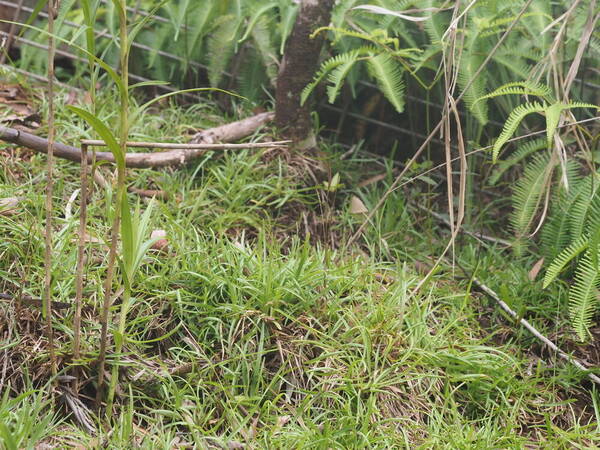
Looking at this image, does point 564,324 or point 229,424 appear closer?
point 229,424

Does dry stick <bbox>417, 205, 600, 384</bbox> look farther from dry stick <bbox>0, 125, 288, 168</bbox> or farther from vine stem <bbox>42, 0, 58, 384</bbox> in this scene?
vine stem <bbox>42, 0, 58, 384</bbox>

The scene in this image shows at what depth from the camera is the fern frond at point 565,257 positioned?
2680 millimetres

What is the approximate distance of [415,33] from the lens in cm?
351

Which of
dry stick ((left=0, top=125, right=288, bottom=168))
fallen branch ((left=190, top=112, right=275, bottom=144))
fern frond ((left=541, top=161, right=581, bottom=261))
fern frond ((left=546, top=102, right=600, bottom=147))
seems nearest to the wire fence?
fallen branch ((left=190, top=112, right=275, bottom=144))

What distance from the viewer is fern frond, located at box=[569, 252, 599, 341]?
2582mm

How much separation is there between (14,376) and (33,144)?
2.77ft

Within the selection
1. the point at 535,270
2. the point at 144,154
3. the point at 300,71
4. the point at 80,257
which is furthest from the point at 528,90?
the point at 80,257

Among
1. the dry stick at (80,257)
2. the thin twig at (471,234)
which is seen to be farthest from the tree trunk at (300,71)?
the dry stick at (80,257)

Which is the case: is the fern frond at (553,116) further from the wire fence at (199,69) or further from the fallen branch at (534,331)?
the wire fence at (199,69)

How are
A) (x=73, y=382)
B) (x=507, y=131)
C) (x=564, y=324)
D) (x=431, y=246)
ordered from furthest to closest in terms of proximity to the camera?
(x=431, y=246)
(x=564, y=324)
(x=507, y=131)
(x=73, y=382)

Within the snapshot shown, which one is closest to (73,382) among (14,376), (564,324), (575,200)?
(14,376)

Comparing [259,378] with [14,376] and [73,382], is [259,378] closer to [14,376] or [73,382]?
[73,382]

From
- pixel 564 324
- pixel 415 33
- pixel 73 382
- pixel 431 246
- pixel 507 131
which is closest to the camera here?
pixel 73 382

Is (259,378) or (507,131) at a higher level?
(507,131)
